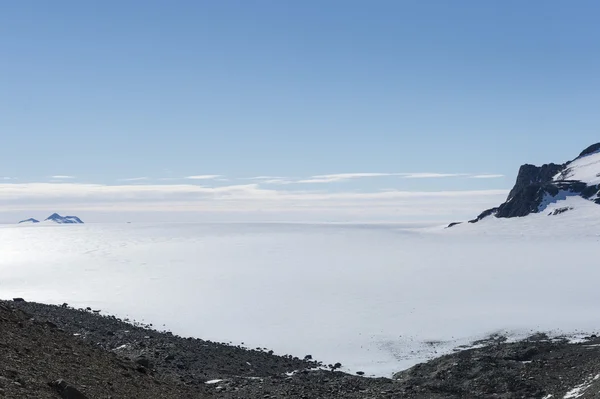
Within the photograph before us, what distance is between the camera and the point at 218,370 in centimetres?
3438

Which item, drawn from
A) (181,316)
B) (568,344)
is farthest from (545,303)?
(181,316)

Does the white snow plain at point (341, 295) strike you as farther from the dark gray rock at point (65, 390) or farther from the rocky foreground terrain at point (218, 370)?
the dark gray rock at point (65, 390)

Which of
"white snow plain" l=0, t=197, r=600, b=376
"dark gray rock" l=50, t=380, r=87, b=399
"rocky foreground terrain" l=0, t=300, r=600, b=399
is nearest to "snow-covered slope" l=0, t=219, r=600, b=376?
"white snow plain" l=0, t=197, r=600, b=376

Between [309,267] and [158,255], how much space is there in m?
43.5

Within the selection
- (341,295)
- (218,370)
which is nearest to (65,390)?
(218,370)

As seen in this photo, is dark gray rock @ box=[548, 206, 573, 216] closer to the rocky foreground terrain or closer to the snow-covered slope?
the snow-covered slope

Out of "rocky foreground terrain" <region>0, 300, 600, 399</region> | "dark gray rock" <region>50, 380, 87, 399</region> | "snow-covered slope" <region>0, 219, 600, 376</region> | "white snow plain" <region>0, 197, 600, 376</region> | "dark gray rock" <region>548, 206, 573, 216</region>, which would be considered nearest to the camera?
"dark gray rock" <region>50, 380, 87, 399</region>

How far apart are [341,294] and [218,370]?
130ft

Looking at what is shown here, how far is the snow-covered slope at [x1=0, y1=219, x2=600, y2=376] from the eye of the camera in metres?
48.4

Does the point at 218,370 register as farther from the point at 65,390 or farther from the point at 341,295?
the point at 341,295

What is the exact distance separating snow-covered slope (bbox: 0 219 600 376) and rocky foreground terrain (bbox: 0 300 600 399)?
19.6ft

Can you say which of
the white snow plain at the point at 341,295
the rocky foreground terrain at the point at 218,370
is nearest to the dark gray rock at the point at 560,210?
the white snow plain at the point at 341,295

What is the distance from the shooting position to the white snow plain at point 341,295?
48.2m

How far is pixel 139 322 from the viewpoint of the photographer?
53062 millimetres
